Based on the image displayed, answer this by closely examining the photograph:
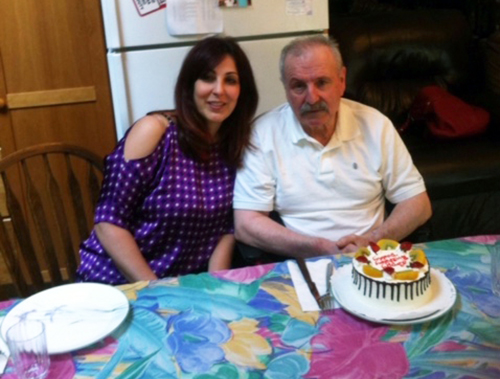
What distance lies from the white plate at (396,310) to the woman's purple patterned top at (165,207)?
1.85 ft

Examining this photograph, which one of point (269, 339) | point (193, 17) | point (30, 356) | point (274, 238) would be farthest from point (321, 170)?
point (30, 356)

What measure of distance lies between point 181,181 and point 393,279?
28.5 inches

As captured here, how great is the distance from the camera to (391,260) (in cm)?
120

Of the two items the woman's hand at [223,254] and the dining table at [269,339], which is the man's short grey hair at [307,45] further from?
the dining table at [269,339]

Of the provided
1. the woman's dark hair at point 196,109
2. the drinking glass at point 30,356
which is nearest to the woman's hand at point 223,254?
the woman's dark hair at point 196,109

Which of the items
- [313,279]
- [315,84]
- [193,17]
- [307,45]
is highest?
[193,17]

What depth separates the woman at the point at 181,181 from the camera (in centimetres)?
163

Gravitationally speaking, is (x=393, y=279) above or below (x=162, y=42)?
below

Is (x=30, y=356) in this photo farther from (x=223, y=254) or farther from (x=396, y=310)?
(x=223, y=254)

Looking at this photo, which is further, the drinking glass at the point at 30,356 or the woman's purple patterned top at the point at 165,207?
the woman's purple patterned top at the point at 165,207

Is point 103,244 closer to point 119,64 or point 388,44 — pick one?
point 119,64

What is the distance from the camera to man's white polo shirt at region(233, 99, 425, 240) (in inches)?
69.9

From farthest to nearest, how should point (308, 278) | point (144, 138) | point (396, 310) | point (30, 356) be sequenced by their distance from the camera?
1. point (144, 138)
2. point (308, 278)
3. point (396, 310)
4. point (30, 356)

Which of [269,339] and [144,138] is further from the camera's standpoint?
[144,138]
